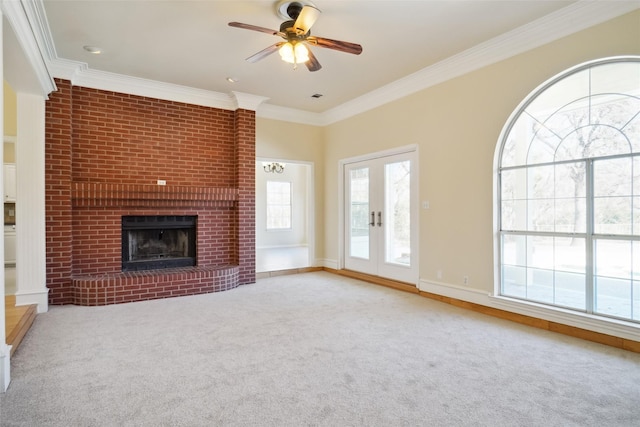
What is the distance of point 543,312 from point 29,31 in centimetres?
541

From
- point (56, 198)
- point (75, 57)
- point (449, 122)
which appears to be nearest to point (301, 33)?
point (449, 122)

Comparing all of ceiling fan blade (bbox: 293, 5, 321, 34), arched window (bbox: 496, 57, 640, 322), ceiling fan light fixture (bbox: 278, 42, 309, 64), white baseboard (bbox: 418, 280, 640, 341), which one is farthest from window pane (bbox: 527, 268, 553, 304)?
ceiling fan blade (bbox: 293, 5, 321, 34)

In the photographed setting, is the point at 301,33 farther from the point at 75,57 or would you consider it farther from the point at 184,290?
the point at 184,290

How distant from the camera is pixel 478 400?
7.33 ft

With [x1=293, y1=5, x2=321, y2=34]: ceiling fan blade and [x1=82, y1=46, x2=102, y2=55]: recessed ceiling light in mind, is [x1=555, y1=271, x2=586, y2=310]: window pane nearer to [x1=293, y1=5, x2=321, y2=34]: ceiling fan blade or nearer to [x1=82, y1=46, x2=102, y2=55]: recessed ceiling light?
[x1=293, y1=5, x2=321, y2=34]: ceiling fan blade

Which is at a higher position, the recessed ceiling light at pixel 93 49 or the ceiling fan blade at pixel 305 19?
the recessed ceiling light at pixel 93 49

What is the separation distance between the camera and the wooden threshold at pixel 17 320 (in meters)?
3.02

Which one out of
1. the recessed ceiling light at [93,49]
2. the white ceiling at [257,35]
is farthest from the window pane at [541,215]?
the recessed ceiling light at [93,49]

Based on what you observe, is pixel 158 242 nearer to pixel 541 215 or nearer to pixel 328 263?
pixel 328 263

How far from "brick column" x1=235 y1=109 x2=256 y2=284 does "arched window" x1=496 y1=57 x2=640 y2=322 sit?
361 cm

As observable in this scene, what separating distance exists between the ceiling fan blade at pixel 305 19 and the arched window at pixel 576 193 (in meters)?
2.38

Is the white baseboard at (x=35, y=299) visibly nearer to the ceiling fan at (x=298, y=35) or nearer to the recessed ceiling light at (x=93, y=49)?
the recessed ceiling light at (x=93, y=49)

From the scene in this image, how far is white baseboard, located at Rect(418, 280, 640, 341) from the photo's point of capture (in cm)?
305

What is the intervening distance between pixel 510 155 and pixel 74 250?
5.54m
